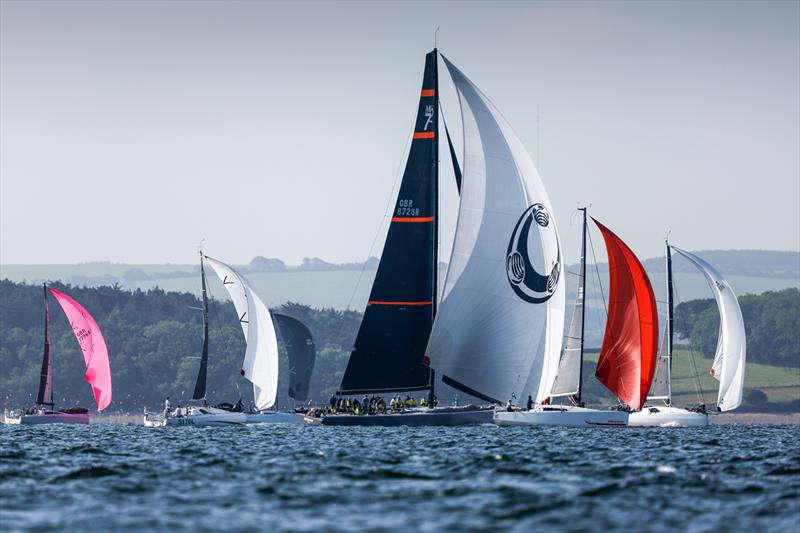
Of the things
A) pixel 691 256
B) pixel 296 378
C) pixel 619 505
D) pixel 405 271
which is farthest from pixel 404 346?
pixel 619 505

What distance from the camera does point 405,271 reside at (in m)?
71.9

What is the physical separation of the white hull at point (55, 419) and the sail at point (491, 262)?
43.8 metres

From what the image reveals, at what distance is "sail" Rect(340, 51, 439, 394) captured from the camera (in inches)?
2822

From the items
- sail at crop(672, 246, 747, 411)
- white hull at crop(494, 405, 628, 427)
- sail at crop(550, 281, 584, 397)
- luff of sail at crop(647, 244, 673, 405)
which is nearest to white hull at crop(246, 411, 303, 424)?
sail at crop(550, 281, 584, 397)

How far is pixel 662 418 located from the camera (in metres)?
85.7

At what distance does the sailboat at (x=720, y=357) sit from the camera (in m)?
89.6

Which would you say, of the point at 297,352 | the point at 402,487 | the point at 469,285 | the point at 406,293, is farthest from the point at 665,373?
the point at 402,487

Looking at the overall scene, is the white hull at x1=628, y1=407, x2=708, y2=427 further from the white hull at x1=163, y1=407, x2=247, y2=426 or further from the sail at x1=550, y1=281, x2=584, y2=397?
the white hull at x1=163, y1=407, x2=247, y2=426

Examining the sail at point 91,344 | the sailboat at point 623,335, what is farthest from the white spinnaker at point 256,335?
the sailboat at point 623,335

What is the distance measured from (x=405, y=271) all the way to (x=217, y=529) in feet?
152

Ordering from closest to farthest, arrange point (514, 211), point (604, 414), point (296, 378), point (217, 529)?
point (217, 529) < point (514, 211) < point (604, 414) < point (296, 378)

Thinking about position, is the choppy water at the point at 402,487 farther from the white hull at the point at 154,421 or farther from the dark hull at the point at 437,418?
the white hull at the point at 154,421

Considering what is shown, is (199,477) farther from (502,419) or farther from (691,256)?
(691,256)

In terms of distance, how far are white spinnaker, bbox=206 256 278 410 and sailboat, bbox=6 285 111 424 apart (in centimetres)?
1497
